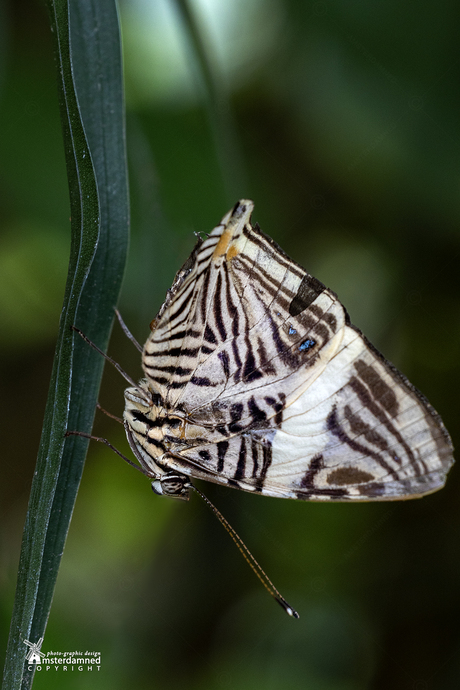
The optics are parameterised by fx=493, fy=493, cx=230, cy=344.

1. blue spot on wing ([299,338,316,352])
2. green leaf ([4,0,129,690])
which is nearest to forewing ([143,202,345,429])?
blue spot on wing ([299,338,316,352])

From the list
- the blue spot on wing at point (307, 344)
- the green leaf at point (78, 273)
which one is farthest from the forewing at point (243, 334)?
the green leaf at point (78, 273)

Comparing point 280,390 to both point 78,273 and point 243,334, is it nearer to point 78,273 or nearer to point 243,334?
point 243,334

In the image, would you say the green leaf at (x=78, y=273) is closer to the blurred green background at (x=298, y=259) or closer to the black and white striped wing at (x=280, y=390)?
→ the black and white striped wing at (x=280, y=390)

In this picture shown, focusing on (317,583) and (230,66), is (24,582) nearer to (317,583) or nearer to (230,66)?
(317,583)

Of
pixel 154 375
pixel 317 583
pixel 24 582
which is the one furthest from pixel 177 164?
pixel 317 583

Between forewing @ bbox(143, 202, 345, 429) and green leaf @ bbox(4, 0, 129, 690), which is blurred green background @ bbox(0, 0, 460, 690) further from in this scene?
green leaf @ bbox(4, 0, 129, 690)

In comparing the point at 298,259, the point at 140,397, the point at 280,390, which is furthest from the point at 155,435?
the point at 298,259
